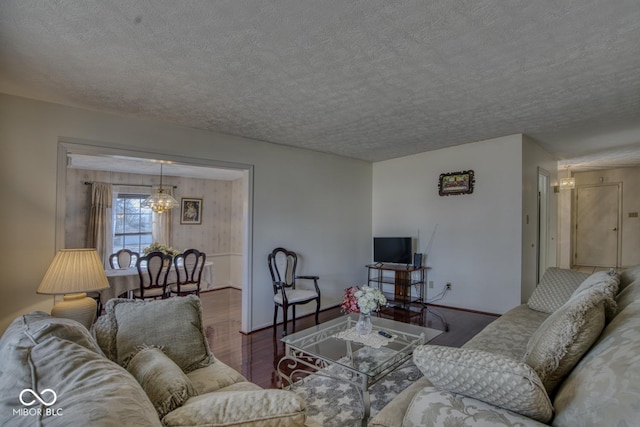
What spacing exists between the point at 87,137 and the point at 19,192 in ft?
2.33

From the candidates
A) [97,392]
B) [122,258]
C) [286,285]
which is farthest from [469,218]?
[122,258]

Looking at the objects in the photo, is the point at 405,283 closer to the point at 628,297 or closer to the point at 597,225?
the point at 628,297

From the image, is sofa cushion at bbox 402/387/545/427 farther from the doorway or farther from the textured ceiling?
the doorway

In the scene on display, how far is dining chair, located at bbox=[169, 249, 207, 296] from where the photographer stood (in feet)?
14.7

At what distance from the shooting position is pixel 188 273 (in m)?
4.66

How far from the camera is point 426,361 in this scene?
1239mm

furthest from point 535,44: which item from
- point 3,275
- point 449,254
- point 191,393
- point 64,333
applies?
point 3,275

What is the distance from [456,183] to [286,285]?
2.96 m

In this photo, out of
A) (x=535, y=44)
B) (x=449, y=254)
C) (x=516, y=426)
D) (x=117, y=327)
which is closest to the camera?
(x=516, y=426)

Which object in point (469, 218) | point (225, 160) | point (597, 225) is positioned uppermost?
point (225, 160)

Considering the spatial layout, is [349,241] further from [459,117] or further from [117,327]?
[117,327]

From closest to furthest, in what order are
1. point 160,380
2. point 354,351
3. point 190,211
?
point 160,380 → point 354,351 → point 190,211

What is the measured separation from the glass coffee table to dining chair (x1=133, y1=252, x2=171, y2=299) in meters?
2.29

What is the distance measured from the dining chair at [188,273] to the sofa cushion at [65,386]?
11.8ft
